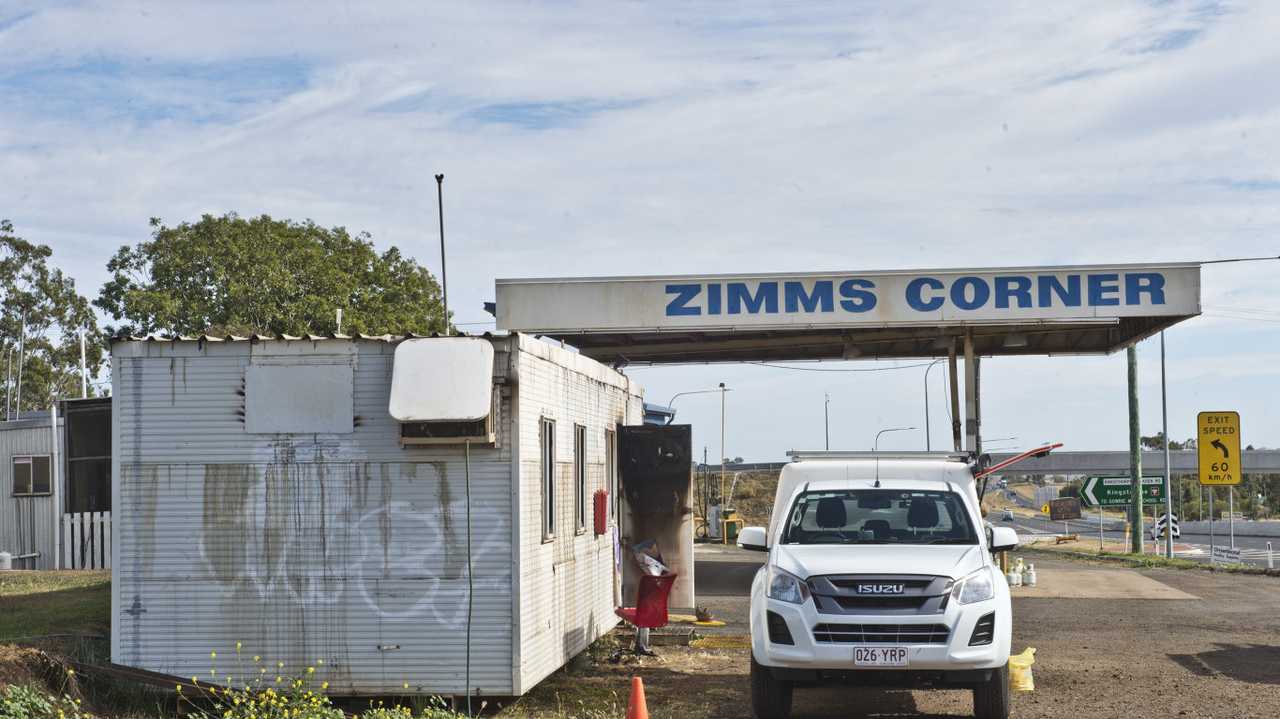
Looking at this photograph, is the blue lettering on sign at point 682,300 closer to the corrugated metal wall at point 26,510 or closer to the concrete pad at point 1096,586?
the concrete pad at point 1096,586

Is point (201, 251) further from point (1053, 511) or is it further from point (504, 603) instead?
A: point (504, 603)

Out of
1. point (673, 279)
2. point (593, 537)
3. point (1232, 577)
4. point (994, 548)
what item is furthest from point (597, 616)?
point (1232, 577)

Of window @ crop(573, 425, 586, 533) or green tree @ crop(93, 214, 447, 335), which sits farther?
green tree @ crop(93, 214, 447, 335)

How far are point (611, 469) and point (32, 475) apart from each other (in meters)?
16.1

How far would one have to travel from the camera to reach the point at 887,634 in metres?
10.2

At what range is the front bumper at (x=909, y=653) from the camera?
33.2 ft

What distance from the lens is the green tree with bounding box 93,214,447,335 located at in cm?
4225

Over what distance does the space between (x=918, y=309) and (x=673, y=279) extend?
371 centimetres

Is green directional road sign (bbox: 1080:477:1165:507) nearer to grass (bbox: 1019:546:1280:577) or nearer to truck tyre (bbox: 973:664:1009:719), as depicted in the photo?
grass (bbox: 1019:546:1280:577)

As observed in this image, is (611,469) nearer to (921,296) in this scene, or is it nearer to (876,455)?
(876,455)

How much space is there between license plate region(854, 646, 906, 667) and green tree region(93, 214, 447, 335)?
1249 inches

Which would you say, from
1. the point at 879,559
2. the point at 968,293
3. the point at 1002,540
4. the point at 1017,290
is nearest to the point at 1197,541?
the point at 1017,290

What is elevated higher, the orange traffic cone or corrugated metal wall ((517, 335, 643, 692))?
corrugated metal wall ((517, 335, 643, 692))

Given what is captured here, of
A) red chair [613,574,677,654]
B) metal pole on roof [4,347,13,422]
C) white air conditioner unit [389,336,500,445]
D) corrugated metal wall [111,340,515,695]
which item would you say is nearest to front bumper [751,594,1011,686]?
corrugated metal wall [111,340,515,695]
